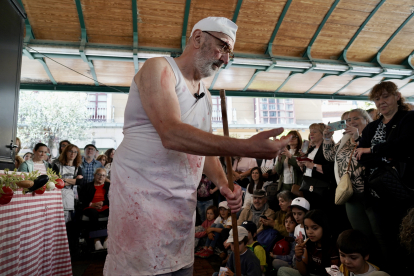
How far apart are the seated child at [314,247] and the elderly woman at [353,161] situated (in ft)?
1.34

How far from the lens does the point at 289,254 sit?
14.9 feet

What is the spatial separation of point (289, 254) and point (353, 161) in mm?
1666

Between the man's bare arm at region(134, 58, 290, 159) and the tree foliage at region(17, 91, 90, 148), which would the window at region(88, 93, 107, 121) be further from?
the man's bare arm at region(134, 58, 290, 159)

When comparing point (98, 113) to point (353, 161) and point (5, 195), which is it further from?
point (5, 195)

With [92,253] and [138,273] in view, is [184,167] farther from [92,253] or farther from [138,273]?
[92,253]

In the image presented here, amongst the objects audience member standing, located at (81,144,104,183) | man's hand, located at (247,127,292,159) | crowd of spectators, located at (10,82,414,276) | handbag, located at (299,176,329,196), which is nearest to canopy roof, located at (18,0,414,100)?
audience member standing, located at (81,144,104,183)

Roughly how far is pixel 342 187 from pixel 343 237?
0.79 metres

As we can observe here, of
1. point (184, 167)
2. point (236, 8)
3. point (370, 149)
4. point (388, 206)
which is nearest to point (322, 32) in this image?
point (236, 8)

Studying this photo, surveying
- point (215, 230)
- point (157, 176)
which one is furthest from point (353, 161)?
point (157, 176)

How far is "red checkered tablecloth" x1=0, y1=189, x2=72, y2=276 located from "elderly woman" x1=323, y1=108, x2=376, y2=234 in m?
3.65

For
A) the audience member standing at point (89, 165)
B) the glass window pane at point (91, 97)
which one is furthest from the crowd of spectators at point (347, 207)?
the glass window pane at point (91, 97)

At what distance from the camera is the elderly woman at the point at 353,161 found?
382cm

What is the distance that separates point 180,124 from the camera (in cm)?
123

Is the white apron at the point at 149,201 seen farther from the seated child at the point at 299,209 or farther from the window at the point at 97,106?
the window at the point at 97,106
